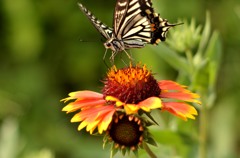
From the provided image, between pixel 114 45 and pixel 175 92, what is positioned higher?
pixel 114 45

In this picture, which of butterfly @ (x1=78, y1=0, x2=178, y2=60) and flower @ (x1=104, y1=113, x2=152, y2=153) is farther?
butterfly @ (x1=78, y1=0, x2=178, y2=60)

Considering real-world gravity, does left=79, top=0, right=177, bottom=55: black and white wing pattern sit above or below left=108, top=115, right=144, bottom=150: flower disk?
above

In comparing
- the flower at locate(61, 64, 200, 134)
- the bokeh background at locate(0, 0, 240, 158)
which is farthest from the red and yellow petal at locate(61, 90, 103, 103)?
the bokeh background at locate(0, 0, 240, 158)

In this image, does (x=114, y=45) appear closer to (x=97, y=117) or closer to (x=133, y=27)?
(x=133, y=27)

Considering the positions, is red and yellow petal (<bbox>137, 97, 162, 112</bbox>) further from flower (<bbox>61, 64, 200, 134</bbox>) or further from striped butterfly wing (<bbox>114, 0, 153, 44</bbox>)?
striped butterfly wing (<bbox>114, 0, 153, 44</bbox>)

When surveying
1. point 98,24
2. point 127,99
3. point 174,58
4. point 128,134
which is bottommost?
point 128,134

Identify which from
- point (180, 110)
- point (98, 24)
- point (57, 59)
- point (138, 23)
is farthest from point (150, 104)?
point (57, 59)

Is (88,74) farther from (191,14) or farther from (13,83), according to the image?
(191,14)

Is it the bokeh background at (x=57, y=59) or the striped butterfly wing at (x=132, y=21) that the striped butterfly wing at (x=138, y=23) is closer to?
the striped butterfly wing at (x=132, y=21)

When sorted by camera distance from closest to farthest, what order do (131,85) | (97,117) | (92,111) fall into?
(97,117) → (92,111) → (131,85)
